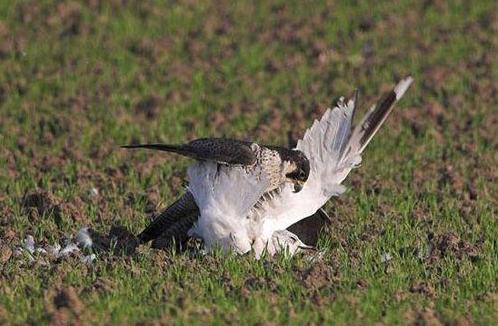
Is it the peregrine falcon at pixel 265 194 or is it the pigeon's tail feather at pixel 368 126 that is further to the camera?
the pigeon's tail feather at pixel 368 126

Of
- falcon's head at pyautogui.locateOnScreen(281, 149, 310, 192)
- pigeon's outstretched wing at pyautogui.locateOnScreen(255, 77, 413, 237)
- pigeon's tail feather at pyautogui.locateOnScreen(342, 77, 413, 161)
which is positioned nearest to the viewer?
falcon's head at pyautogui.locateOnScreen(281, 149, 310, 192)

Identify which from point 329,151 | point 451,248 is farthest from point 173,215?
point 451,248

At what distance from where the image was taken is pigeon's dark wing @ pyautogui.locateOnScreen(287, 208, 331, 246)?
289 inches

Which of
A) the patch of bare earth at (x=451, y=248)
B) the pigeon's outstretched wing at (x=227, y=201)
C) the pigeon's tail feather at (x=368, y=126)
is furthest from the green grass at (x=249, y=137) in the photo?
the pigeon's tail feather at (x=368, y=126)

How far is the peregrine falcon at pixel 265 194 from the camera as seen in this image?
696 cm

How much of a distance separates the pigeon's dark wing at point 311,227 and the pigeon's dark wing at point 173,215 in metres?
0.54

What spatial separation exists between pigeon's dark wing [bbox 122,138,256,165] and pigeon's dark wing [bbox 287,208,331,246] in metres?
0.53

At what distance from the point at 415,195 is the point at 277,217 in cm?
160

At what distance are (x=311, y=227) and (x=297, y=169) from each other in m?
0.40

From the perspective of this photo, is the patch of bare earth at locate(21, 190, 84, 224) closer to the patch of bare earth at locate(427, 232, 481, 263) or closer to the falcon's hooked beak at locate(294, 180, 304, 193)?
the falcon's hooked beak at locate(294, 180, 304, 193)

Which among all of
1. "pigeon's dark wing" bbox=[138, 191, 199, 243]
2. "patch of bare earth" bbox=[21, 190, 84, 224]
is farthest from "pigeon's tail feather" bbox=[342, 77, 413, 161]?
"patch of bare earth" bbox=[21, 190, 84, 224]

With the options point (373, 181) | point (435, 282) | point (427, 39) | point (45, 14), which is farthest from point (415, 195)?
point (45, 14)

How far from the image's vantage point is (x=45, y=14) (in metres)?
12.7

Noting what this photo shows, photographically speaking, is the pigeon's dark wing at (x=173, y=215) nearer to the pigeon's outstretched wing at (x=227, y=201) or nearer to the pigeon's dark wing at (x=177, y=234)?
the pigeon's dark wing at (x=177, y=234)
